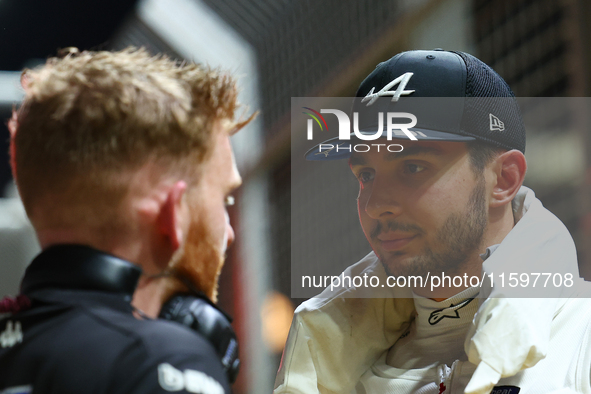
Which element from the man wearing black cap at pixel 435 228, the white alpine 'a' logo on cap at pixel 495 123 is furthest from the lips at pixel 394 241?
the white alpine 'a' logo on cap at pixel 495 123

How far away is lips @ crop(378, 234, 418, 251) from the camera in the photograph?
3.61ft

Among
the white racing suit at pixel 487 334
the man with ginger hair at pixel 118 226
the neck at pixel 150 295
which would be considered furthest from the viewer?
the white racing suit at pixel 487 334

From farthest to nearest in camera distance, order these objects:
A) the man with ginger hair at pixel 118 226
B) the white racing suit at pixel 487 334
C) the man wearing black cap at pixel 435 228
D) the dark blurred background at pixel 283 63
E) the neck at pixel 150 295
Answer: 1. the dark blurred background at pixel 283 63
2. the man wearing black cap at pixel 435 228
3. the white racing suit at pixel 487 334
4. the neck at pixel 150 295
5. the man with ginger hair at pixel 118 226

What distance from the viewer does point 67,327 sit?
2.02 feet

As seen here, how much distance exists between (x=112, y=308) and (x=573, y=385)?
2.45ft

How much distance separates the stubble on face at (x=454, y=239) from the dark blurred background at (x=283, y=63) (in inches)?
19.6

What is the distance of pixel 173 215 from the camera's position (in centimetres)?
69

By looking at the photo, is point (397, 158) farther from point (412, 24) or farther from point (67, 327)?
point (412, 24)

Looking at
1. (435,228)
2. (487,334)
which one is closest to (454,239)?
(435,228)

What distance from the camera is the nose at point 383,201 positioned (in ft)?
3.56

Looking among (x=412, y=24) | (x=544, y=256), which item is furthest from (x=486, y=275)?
(x=412, y=24)

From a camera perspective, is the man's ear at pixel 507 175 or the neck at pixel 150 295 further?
the man's ear at pixel 507 175

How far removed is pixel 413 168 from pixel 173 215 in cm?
55

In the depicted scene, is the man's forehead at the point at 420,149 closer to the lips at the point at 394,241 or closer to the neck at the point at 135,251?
the lips at the point at 394,241
